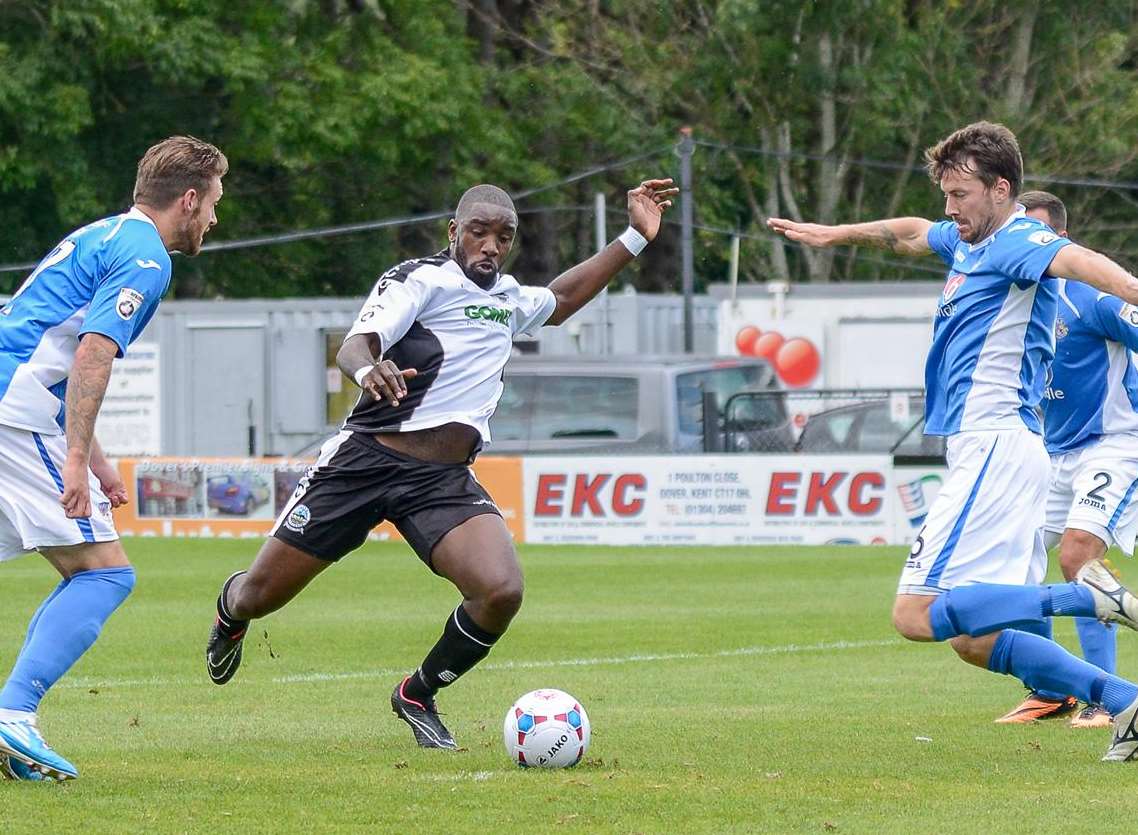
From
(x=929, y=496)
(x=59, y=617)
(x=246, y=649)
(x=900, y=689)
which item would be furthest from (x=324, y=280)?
(x=59, y=617)

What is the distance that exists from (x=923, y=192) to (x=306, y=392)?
15.9 metres

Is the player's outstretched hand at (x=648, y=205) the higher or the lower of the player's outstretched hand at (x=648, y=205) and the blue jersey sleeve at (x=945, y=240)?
the higher

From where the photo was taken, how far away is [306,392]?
96.1 ft

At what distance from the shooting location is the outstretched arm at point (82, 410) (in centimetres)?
647

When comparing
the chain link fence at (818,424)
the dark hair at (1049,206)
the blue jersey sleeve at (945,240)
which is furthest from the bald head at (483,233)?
the chain link fence at (818,424)

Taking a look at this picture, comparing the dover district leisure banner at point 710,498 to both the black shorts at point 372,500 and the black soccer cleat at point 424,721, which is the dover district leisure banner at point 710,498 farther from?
the black shorts at point 372,500

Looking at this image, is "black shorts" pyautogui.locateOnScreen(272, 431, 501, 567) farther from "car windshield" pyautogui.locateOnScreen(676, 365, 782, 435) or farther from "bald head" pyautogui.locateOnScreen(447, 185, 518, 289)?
"car windshield" pyautogui.locateOnScreen(676, 365, 782, 435)

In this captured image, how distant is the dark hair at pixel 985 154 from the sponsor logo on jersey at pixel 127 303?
9.23ft

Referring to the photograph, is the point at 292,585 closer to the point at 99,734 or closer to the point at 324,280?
the point at 99,734

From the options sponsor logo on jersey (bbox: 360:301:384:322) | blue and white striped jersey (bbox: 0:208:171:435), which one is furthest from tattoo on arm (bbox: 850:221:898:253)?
blue and white striped jersey (bbox: 0:208:171:435)

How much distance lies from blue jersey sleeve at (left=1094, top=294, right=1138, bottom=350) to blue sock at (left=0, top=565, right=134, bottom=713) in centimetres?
435

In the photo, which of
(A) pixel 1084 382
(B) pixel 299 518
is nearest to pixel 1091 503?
(A) pixel 1084 382

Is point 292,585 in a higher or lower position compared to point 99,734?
higher

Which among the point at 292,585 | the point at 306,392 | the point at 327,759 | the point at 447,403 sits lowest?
the point at 306,392
